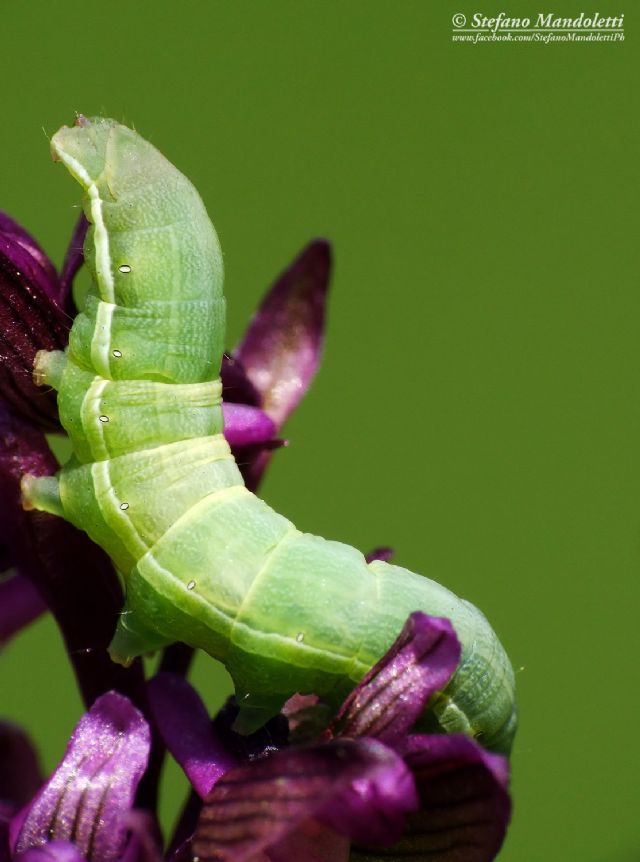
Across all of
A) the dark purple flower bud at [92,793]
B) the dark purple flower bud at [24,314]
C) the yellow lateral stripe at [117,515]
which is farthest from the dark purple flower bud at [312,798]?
the dark purple flower bud at [24,314]

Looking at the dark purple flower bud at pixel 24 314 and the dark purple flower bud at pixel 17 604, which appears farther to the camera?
the dark purple flower bud at pixel 17 604

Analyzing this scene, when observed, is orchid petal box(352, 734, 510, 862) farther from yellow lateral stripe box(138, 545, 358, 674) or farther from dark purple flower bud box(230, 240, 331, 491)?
dark purple flower bud box(230, 240, 331, 491)

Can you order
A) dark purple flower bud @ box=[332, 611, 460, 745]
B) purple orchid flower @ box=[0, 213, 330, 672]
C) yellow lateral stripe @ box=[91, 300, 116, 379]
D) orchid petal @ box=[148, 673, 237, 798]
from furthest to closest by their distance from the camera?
1. yellow lateral stripe @ box=[91, 300, 116, 379]
2. purple orchid flower @ box=[0, 213, 330, 672]
3. orchid petal @ box=[148, 673, 237, 798]
4. dark purple flower bud @ box=[332, 611, 460, 745]

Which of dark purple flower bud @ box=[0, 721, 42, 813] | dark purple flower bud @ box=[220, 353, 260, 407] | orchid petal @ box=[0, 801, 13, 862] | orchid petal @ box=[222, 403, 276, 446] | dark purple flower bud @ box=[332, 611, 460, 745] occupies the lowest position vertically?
dark purple flower bud @ box=[0, 721, 42, 813]

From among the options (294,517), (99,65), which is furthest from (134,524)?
(99,65)

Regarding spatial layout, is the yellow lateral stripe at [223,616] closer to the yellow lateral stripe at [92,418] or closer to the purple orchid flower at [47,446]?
the purple orchid flower at [47,446]

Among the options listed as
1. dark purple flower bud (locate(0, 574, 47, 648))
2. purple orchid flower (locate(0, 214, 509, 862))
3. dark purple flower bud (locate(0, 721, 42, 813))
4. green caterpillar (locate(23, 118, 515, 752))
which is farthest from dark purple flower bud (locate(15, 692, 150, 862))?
dark purple flower bud (locate(0, 721, 42, 813))
